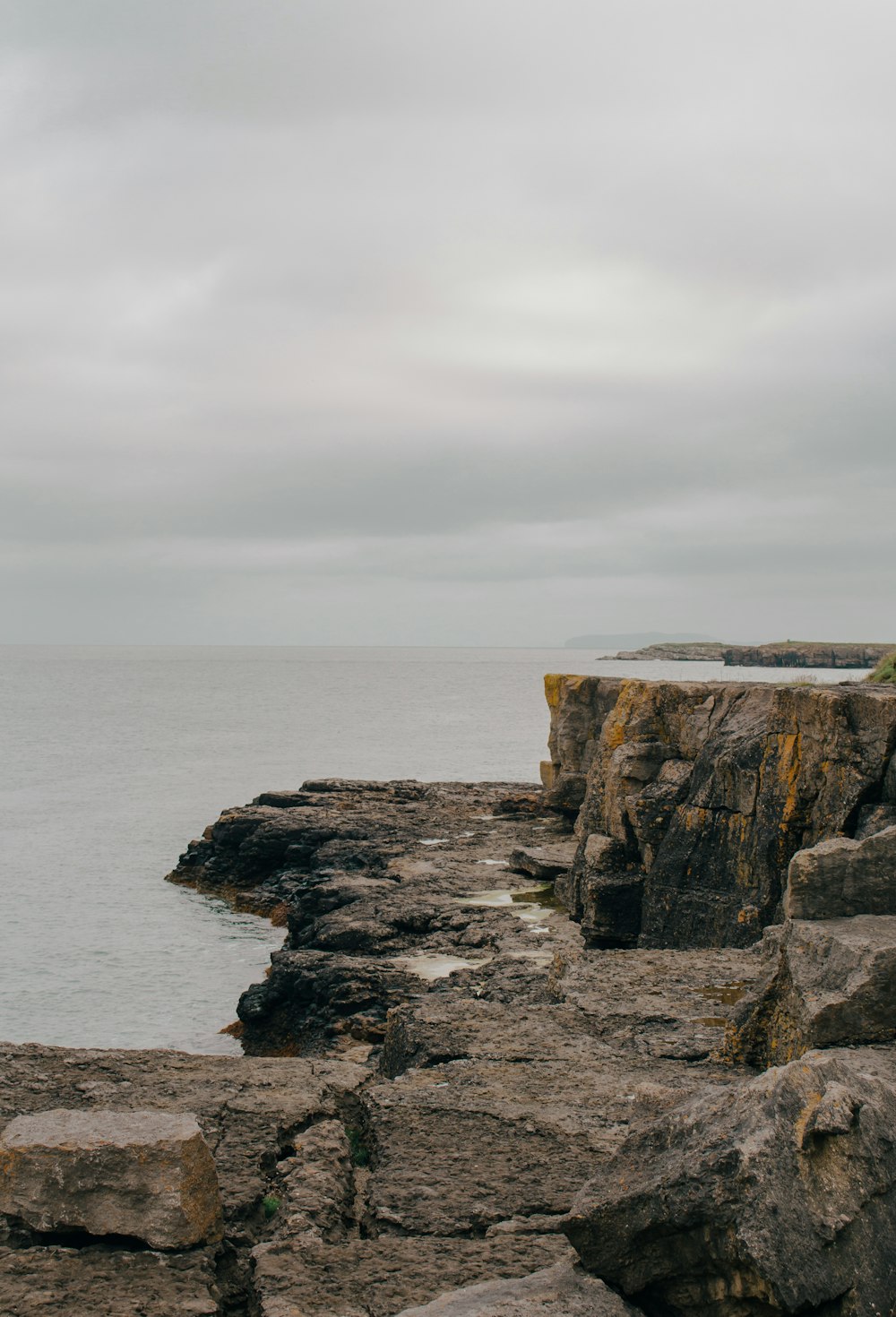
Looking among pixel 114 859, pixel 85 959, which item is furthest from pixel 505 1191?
pixel 114 859

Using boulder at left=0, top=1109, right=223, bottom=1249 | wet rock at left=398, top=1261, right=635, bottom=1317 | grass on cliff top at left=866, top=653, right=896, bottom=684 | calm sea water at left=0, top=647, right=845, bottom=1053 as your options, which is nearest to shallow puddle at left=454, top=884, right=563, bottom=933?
calm sea water at left=0, top=647, right=845, bottom=1053

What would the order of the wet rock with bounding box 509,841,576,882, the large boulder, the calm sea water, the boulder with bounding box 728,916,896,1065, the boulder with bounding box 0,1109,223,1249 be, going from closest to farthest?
1. the large boulder
2. the boulder with bounding box 0,1109,223,1249
3. the boulder with bounding box 728,916,896,1065
4. the calm sea water
5. the wet rock with bounding box 509,841,576,882

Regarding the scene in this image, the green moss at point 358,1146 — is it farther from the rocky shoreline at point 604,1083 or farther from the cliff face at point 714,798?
the cliff face at point 714,798

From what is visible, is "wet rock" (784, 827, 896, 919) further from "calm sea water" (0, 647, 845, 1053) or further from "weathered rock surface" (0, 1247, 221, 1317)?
"calm sea water" (0, 647, 845, 1053)

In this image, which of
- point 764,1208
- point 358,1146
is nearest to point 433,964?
point 358,1146

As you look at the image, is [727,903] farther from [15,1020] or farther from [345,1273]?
[15,1020]

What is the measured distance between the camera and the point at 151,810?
141 feet

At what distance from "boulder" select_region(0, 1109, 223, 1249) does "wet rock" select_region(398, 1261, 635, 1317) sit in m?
1.41

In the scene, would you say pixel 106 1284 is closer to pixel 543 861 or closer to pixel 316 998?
pixel 316 998

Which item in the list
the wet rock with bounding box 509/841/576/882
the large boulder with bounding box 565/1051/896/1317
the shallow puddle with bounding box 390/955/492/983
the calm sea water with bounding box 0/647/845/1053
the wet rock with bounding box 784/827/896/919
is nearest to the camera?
the large boulder with bounding box 565/1051/896/1317

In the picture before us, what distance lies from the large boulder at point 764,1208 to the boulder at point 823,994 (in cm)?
153

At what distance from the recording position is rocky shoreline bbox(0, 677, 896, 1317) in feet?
15.1

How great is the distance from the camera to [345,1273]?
5.78m

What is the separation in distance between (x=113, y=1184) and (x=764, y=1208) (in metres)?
3.37
